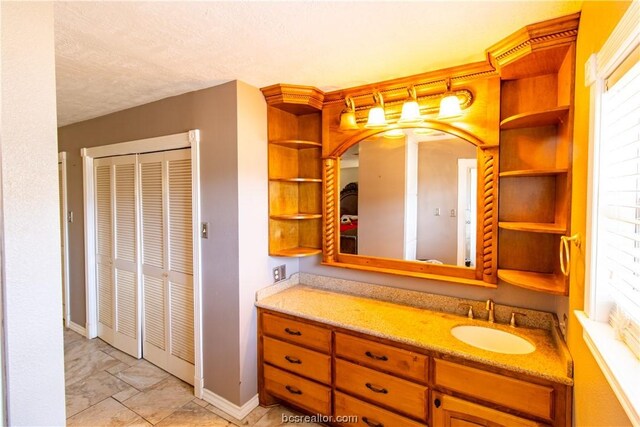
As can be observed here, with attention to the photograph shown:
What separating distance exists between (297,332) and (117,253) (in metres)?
2.03

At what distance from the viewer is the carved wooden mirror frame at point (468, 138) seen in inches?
71.8

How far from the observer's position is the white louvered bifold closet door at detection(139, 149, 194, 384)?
242 cm

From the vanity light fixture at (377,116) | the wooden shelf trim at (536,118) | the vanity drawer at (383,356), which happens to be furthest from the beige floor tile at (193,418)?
the wooden shelf trim at (536,118)

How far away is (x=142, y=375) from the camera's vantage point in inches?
104

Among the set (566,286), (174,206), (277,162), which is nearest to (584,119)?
(566,286)

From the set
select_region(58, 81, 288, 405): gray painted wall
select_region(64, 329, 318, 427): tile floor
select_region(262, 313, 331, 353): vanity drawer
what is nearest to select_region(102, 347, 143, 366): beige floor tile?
select_region(64, 329, 318, 427): tile floor

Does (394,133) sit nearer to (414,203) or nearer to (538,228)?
(414,203)

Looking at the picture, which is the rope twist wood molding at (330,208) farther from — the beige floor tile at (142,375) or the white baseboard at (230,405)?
the beige floor tile at (142,375)

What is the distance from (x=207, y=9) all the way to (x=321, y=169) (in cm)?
137

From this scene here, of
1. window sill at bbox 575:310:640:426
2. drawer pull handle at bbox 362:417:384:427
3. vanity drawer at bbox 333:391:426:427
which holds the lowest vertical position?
drawer pull handle at bbox 362:417:384:427

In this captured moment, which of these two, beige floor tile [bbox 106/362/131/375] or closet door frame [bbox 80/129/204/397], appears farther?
beige floor tile [bbox 106/362/131/375]

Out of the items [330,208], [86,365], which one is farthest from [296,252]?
[86,365]

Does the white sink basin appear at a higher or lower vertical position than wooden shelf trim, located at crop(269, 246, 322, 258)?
lower

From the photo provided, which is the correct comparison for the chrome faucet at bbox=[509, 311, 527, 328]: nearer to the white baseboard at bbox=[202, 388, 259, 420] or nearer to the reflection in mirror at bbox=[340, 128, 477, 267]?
the reflection in mirror at bbox=[340, 128, 477, 267]
